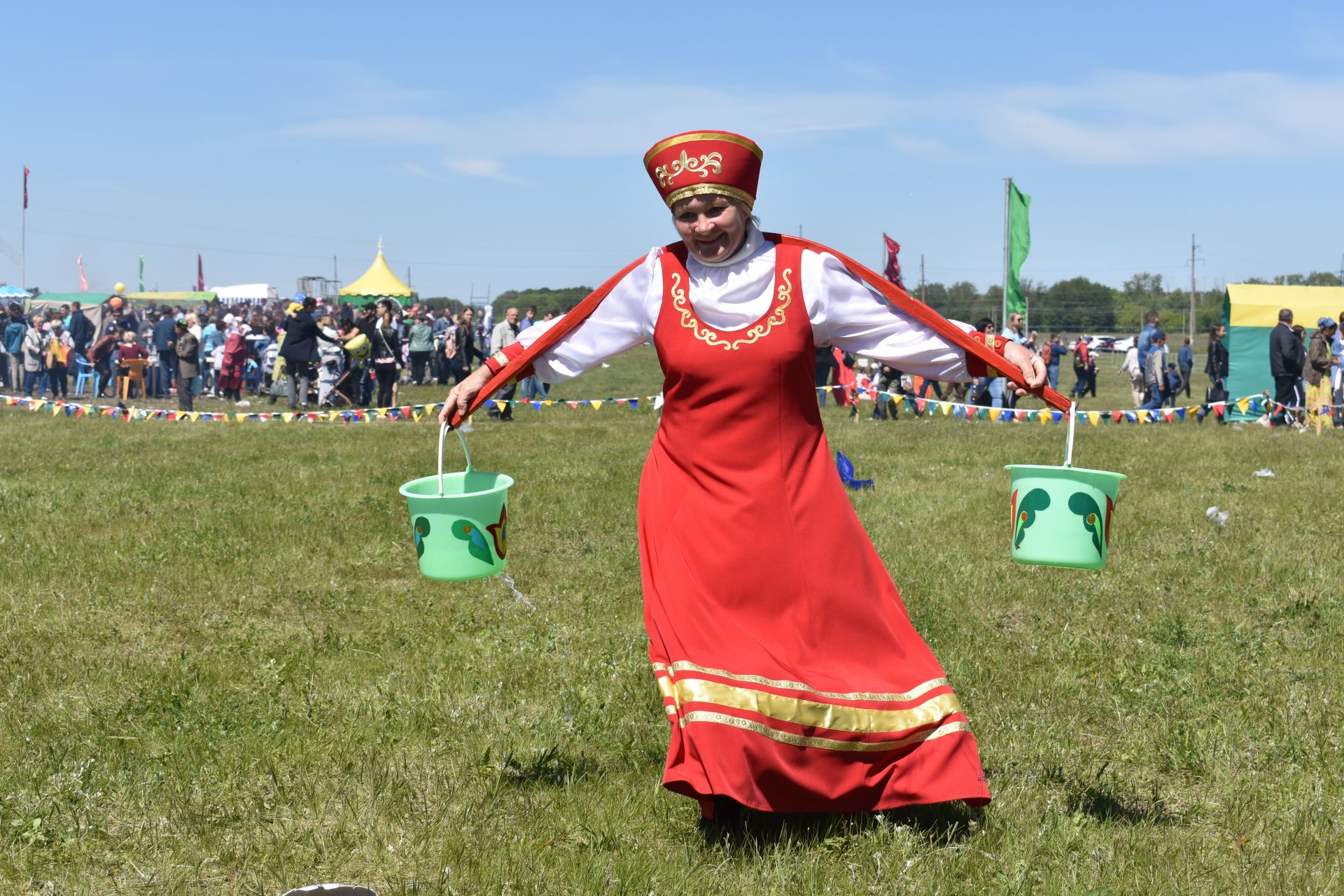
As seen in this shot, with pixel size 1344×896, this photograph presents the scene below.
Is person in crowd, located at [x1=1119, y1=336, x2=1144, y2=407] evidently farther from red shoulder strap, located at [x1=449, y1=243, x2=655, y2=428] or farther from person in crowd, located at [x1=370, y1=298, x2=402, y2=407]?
red shoulder strap, located at [x1=449, y1=243, x2=655, y2=428]

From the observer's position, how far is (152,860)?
4.32 m

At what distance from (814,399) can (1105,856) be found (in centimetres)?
179

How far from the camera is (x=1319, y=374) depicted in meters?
19.7

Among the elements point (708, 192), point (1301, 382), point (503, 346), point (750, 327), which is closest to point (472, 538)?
point (750, 327)

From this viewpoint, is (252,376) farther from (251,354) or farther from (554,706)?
(554,706)

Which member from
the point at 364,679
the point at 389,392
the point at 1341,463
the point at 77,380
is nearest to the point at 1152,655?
the point at 364,679

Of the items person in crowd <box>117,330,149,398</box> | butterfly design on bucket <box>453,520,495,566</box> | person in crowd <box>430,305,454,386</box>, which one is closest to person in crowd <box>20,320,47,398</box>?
person in crowd <box>117,330,149,398</box>

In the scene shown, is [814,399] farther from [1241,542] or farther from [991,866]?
[1241,542]

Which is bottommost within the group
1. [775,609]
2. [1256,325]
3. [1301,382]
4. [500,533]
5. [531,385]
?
[775,609]

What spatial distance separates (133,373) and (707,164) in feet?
77.4

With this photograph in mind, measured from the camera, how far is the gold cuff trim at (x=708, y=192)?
4379mm

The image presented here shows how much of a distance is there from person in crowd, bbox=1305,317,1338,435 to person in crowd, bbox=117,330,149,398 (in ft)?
67.1

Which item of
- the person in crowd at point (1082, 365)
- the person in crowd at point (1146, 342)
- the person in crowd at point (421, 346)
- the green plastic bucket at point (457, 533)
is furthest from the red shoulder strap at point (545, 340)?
the person in crowd at point (1082, 365)

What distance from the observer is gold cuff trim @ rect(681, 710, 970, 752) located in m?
4.12
